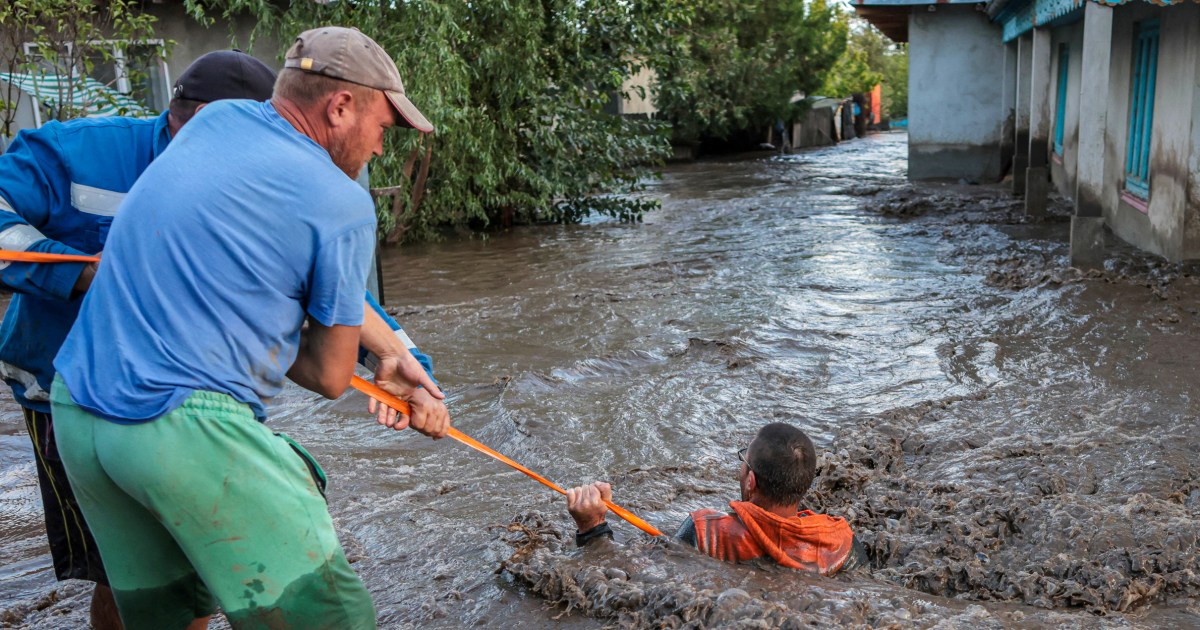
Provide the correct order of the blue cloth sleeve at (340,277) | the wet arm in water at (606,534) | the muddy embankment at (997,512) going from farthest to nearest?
1. the wet arm in water at (606,534)
2. the muddy embankment at (997,512)
3. the blue cloth sleeve at (340,277)

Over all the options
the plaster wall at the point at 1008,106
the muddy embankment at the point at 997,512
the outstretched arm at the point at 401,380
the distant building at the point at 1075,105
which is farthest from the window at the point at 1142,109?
the outstretched arm at the point at 401,380

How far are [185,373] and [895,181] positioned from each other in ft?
59.1

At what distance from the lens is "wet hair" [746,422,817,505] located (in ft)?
11.7

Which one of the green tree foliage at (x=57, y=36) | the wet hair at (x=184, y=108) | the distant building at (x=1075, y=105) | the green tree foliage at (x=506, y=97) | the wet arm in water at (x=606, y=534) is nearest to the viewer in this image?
the wet hair at (x=184, y=108)

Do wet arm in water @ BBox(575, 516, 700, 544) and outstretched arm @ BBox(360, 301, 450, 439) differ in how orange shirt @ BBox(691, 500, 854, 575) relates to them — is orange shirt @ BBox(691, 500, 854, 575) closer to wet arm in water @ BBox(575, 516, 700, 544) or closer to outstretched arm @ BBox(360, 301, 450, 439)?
wet arm in water @ BBox(575, 516, 700, 544)

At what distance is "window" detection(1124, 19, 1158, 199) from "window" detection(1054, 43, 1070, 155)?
5344 millimetres

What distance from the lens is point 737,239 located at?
12469 mm

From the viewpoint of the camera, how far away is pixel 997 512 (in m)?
4.23

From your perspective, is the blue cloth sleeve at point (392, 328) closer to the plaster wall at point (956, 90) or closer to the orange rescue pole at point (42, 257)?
the orange rescue pole at point (42, 257)

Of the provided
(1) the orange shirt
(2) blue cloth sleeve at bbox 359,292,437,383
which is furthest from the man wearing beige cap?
(1) the orange shirt

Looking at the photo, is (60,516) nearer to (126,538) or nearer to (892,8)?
(126,538)

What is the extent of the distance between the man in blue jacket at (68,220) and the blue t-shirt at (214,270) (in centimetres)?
50

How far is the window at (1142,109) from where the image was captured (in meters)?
10.2

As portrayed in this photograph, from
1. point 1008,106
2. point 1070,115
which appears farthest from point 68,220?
point 1008,106
